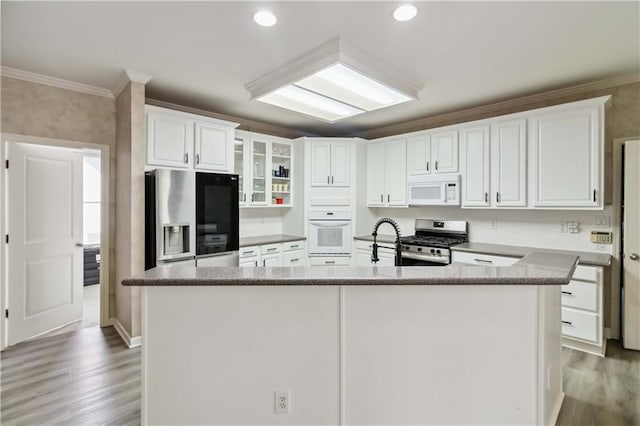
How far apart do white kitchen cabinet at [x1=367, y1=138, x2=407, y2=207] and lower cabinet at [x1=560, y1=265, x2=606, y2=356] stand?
7.06ft

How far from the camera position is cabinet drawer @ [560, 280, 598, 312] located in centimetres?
294

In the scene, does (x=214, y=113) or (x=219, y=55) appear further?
(x=214, y=113)

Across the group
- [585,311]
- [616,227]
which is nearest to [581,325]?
[585,311]

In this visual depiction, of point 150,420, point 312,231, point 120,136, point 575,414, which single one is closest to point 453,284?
point 575,414

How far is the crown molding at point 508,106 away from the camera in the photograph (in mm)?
3246

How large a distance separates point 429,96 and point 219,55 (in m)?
2.34

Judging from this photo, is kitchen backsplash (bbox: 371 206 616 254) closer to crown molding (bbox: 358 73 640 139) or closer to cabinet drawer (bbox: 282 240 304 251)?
crown molding (bbox: 358 73 640 139)

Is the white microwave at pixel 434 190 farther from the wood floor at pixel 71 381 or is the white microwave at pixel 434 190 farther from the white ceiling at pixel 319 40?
the wood floor at pixel 71 381

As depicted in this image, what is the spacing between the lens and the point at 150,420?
1.67 m

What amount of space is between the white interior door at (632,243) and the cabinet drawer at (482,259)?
954 millimetres

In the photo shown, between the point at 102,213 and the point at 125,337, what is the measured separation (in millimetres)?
1392

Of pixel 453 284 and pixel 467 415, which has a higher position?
pixel 453 284

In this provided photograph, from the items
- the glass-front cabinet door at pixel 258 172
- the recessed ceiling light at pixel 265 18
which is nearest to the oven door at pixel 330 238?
the glass-front cabinet door at pixel 258 172

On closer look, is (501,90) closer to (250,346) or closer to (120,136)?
(250,346)
